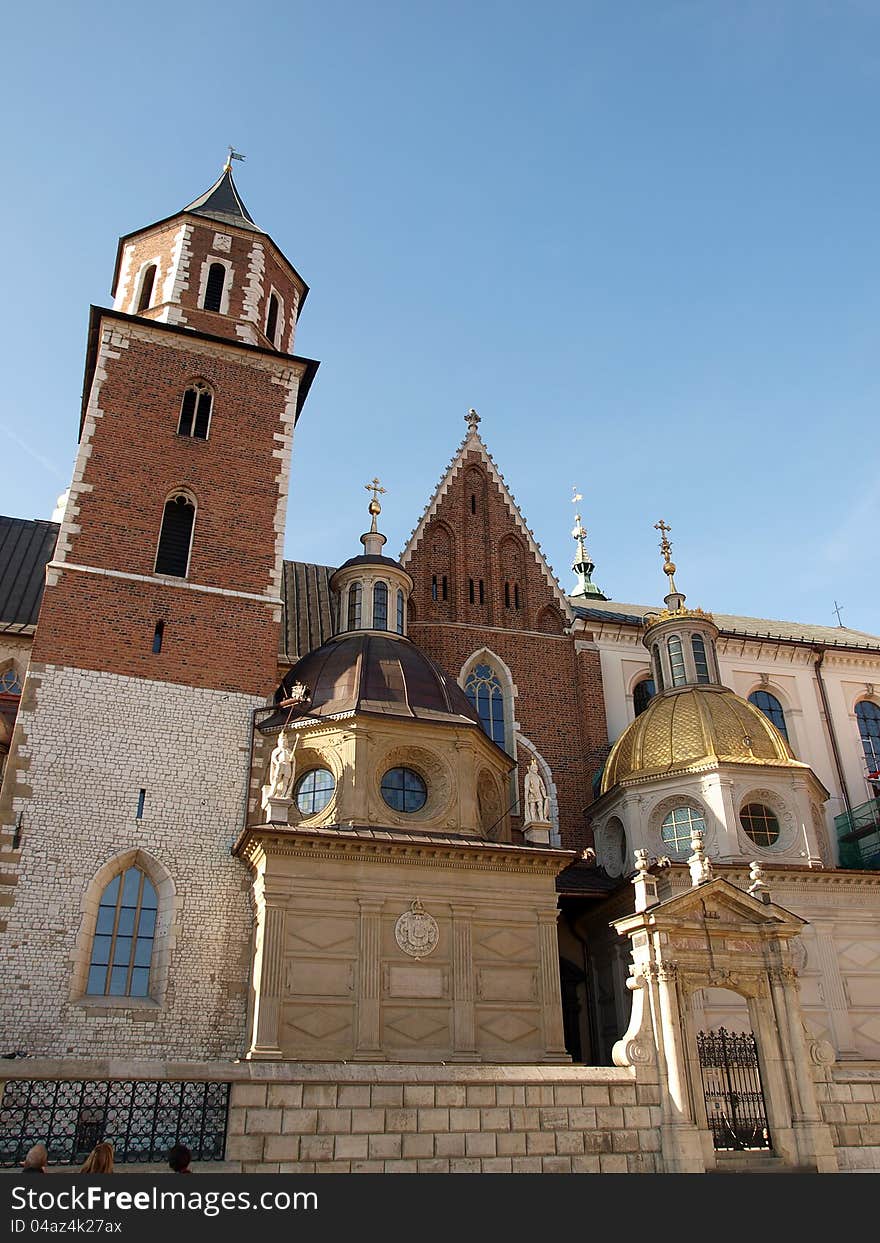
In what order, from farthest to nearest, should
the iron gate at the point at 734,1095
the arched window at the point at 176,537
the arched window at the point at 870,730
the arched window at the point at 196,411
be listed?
the arched window at the point at 870,730, the arched window at the point at 196,411, the arched window at the point at 176,537, the iron gate at the point at 734,1095

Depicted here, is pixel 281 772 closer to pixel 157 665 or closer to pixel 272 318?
pixel 157 665

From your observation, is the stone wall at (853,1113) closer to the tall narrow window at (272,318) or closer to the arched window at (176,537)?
the arched window at (176,537)

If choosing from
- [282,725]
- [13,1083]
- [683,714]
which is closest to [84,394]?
[282,725]

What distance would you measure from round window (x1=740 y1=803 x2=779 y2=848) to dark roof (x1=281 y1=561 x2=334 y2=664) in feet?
37.5

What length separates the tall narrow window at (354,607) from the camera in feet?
77.7

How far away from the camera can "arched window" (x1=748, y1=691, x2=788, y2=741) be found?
29.3 m

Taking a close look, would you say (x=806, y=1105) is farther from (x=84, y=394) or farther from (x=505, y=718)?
(x=84, y=394)

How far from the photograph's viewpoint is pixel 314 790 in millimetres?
19578

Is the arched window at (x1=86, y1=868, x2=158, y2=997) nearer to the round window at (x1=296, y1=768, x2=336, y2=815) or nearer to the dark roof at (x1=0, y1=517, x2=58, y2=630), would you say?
the round window at (x1=296, y1=768, x2=336, y2=815)

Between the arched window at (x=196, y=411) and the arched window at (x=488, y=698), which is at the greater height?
the arched window at (x=196, y=411)

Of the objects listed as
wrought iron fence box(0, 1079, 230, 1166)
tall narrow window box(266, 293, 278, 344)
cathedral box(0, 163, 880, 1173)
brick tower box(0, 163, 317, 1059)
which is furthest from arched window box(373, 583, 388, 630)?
wrought iron fence box(0, 1079, 230, 1166)

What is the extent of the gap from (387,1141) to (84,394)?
2100 cm

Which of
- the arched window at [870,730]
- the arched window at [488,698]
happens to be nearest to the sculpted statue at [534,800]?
the arched window at [488,698]

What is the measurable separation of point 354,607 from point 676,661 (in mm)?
9256
